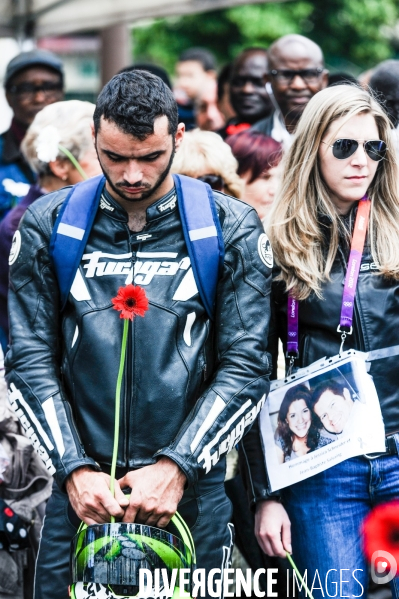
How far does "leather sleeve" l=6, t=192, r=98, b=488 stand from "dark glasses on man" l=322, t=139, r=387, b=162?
3.41 ft

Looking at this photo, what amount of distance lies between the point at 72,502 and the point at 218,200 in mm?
1101

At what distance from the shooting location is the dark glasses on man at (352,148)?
356cm

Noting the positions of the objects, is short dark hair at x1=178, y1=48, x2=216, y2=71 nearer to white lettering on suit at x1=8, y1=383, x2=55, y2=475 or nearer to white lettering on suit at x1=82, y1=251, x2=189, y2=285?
white lettering on suit at x1=82, y1=251, x2=189, y2=285

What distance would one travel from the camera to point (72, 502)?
3004 mm

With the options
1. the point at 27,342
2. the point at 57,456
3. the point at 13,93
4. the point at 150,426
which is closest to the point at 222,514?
the point at 150,426

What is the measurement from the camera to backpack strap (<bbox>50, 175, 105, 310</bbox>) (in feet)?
10.5

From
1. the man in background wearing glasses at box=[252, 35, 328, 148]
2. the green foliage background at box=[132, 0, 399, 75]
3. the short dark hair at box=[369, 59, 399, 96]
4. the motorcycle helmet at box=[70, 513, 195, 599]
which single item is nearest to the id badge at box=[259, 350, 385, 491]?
the motorcycle helmet at box=[70, 513, 195, 599]

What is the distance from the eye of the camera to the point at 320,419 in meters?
3.46

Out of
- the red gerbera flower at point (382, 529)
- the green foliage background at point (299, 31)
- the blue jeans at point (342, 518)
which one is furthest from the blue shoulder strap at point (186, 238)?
the green foliage background at point (299, 31)

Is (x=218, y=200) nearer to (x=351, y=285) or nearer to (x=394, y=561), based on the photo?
(x=351, y=285)

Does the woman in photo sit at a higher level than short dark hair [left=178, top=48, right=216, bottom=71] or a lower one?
lower

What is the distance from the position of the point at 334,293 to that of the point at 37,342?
106cm

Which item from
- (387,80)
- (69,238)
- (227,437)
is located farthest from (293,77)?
(227,437)

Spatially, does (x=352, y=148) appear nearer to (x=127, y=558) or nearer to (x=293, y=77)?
(x=127, y=558)
